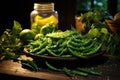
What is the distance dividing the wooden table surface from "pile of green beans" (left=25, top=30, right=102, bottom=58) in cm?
19

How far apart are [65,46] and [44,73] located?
0.35 metres

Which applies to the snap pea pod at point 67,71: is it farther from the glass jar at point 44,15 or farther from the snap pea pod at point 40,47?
the glass jar at point 44,15

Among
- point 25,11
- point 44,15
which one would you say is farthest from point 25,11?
point 44,15

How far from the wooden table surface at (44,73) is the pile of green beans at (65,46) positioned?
0.19 m

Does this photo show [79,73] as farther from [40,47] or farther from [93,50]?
[40,47]

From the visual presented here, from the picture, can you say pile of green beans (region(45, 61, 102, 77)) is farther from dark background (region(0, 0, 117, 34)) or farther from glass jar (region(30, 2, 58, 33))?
dark background (region(0, 0, 117, 34))

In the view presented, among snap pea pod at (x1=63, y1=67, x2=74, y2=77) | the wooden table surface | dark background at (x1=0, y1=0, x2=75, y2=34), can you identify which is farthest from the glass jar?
snap pea pod at (x1=63, y1=67, x2=74, y2=77)

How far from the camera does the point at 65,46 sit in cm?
267

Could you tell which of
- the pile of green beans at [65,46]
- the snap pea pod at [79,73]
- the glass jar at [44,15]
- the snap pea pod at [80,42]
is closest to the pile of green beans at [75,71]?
the snap pea pod at [79,73]

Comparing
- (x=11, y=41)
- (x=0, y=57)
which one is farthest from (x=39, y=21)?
(x=0, y=57)

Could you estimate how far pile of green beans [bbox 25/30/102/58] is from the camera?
2611 millimetres

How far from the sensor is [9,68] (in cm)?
272

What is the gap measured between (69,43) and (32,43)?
40cm

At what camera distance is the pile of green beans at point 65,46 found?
2611 mm
